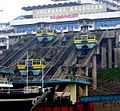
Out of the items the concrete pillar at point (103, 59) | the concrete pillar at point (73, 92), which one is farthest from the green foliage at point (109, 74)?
the concrete pillar at point (73, 92)

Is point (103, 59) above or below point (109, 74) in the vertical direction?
above

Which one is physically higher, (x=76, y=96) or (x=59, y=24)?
(x=59, y=24)

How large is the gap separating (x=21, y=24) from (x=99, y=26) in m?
22.9

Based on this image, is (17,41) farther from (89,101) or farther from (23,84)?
(89,101)

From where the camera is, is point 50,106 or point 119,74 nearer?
point 50,106

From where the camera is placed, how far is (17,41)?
347 feet

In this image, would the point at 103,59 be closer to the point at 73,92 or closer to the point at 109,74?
the point at 109,74

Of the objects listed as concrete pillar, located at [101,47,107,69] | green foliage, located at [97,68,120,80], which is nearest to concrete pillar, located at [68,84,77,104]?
green foliage, located at [97,68,120,80]

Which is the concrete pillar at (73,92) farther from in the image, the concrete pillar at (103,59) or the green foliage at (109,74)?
the concrete pillar at (103,59)

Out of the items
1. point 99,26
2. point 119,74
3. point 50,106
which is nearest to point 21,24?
point 99,26

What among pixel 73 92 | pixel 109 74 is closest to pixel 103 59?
pixel 109 74

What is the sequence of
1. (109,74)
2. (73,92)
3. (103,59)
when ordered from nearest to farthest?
(73,92)
(109,74)
(103,59)

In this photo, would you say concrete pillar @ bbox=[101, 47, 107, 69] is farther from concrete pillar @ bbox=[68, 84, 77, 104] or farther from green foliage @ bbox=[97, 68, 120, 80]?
concrete pillar @ bbox=[68, 84, 77, 104]

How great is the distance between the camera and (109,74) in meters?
82.2
